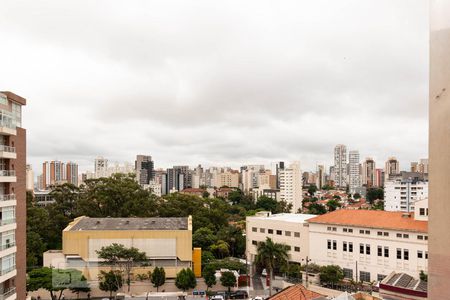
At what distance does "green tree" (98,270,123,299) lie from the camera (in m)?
24.8

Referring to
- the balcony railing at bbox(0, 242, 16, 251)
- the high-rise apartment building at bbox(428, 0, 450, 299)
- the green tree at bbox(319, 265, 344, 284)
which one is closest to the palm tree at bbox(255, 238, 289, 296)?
the green tree at bbox(319, 265, 344, 284)

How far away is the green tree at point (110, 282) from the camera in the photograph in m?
24.8

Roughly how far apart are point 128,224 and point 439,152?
3037cm

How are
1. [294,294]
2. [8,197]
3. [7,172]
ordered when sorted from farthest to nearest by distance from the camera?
[294,294]
[7,172]
[8,197]

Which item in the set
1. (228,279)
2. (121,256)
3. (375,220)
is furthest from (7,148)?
(375,220)

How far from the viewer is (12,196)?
1602 cm

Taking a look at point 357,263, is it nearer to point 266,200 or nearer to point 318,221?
point 318,221

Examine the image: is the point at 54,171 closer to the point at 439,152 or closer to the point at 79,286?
the point at 79,286

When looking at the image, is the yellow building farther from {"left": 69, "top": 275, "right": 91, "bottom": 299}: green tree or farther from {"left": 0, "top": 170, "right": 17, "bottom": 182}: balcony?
{"left": 0, "top": 170, "right": 17, "bottom": 182}: balcony

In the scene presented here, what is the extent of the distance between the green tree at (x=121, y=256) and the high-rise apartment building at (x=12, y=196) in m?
8.17

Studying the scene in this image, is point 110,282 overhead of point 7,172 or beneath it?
beneath

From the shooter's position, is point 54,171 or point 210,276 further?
point 54,171

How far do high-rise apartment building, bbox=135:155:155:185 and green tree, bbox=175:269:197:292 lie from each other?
103540 millimetres

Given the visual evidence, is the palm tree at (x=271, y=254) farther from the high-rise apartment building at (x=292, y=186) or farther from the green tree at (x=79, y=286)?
the high-rise apartment building at (x=292, y=186)
